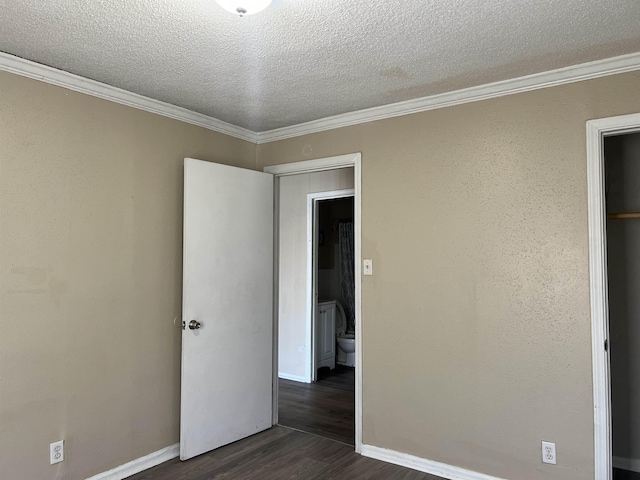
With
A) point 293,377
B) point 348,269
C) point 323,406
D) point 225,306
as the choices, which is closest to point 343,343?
point 293,377

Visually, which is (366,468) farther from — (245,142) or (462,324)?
(245,142)

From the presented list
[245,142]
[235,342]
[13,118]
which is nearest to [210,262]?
[235,342]

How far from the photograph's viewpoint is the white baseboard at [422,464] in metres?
2.87

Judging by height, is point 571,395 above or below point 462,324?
below

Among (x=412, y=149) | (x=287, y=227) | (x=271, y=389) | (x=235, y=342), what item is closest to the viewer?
(x=412, y=149)

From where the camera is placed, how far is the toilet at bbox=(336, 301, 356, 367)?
18.9 feet

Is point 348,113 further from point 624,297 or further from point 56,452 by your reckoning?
point 56,452

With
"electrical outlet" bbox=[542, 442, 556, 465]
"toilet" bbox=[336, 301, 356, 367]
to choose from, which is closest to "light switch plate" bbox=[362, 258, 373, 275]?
"electrical outlet" bbox=[542, 442, 556, 465]

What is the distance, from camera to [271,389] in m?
3.84

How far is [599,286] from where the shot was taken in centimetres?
251

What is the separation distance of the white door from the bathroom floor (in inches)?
14.9

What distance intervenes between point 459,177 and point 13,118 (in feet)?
8.38

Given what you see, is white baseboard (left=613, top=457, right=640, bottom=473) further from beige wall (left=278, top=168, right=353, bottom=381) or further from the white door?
beige wall (left=278, top=168, right=353, bottom=381)

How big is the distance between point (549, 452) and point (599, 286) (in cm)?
97
